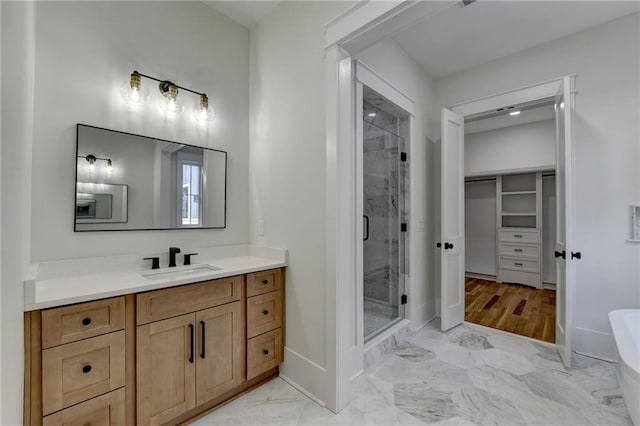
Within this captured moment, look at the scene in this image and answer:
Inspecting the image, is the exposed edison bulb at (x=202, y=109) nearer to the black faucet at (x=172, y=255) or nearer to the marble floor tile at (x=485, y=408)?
the black faucet at (x=172, y=255)

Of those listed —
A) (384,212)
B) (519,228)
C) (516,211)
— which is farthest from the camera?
(516,211)

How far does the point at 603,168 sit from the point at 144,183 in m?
3.84

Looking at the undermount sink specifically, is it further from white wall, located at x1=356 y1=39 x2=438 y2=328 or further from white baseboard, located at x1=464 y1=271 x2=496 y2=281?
white baseboard, located at x1=464 y1=271 x2=496 y2=281

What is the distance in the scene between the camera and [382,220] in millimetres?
3197

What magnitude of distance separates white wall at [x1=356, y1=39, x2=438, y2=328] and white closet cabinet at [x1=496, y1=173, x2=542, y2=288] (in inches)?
94.7

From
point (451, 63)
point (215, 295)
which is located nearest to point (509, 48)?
point (451, 63)

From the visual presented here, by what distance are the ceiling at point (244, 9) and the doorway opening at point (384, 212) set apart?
1276 mm

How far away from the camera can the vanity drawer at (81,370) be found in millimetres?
1173

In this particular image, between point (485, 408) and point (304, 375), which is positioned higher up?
point (304, 375)

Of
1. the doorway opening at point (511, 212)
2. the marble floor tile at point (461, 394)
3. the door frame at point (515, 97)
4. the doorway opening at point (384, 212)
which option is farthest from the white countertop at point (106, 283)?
the doorway opening at point (511, 212)

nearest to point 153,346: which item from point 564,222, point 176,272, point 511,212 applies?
point 176,272

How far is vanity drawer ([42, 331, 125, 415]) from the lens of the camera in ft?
3.85

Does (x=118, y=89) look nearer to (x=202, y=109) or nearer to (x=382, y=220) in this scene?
(x=202, y=109)

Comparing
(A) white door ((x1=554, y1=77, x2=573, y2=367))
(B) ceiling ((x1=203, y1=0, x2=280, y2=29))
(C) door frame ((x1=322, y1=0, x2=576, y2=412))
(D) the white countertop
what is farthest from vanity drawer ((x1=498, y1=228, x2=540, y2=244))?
(B) ceiling ((x1=203, y1=0, x2=280, y2=29))
